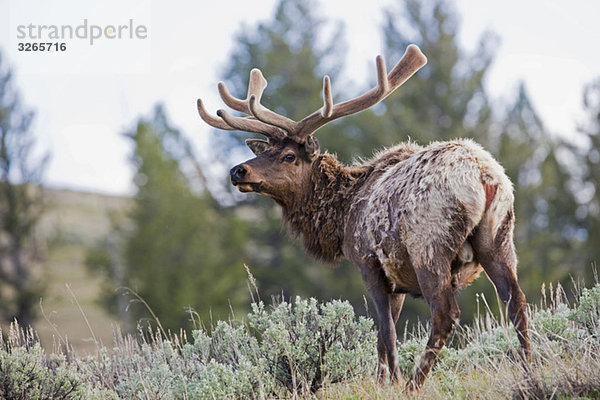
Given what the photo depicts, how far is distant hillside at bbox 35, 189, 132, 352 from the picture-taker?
72.4ft

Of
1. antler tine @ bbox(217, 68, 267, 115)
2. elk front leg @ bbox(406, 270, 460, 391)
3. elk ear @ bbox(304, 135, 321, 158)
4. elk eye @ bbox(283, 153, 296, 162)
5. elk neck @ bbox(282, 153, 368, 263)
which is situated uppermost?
antler tine @ bbox(217, 68, 267, 115)

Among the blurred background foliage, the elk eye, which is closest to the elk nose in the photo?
the elk eye

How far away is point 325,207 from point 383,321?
1.33m

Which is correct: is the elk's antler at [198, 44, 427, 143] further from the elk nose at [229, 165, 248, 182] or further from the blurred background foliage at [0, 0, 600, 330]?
the blurred background foliage at [0, 0, 600, 330]

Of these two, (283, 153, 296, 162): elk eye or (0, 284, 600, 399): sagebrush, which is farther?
(283, 153, 296, 162): elk eye

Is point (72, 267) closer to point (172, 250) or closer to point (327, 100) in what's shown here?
point (172, 250)

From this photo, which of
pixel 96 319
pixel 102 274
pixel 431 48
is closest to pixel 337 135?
pixel 431 48

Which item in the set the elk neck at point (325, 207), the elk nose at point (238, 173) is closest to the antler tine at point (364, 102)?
the elk neck at point (325, 207)

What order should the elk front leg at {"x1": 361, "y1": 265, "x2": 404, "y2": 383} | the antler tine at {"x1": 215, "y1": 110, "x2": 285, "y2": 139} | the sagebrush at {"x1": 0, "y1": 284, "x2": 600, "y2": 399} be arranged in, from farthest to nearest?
the antler tine at {"x1": 215, "y1": 110, "x2": 285, "y2": 139} → the elk front leg at {"x1": 361, "y1": 265, "x2": 404, "y2": 383} → the sagebrush at {"x1": 0, "y1": 284, "x2": 600, "y2": 399}

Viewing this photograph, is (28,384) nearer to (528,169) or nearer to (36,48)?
(36,48)

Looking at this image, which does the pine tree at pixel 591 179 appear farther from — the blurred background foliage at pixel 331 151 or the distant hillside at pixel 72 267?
the distant hillside at pixel 72 267

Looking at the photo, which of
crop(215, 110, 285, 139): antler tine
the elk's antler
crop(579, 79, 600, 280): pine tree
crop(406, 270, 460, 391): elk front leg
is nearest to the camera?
crop(406, 270, 460, 391): elk front leg

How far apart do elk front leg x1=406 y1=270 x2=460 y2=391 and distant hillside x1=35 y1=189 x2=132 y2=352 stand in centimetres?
291

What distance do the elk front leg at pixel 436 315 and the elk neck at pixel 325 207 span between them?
4.41 ft
